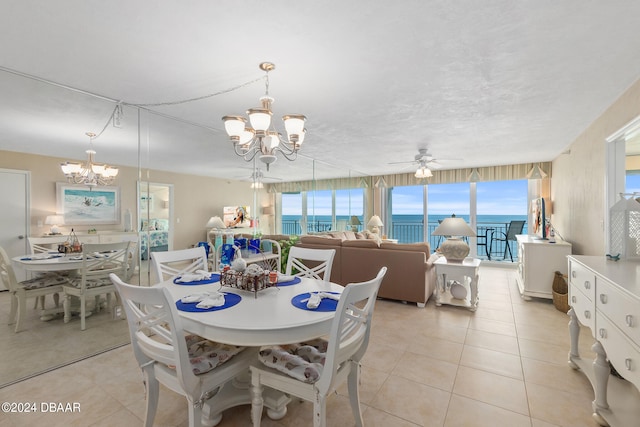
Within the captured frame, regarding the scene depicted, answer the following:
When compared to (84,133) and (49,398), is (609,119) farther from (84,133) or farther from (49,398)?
(84,133)

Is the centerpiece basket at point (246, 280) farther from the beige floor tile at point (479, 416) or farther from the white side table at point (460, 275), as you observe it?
the white side table at point (460, 275)

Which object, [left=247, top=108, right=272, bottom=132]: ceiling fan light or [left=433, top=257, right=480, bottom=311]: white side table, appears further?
[left=433, top=257, right=480, bottom=311]: white side table

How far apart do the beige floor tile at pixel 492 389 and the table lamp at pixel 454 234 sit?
1853 mm

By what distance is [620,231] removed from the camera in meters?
2.05

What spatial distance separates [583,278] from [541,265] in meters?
2.48

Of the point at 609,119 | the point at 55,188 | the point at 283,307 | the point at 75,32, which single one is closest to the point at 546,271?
the point at 609,119

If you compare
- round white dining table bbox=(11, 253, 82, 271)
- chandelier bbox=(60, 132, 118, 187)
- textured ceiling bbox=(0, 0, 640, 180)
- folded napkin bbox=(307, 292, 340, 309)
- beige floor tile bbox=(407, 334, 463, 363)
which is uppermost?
textured ceiling bbox=(0, 0, 640, 180)

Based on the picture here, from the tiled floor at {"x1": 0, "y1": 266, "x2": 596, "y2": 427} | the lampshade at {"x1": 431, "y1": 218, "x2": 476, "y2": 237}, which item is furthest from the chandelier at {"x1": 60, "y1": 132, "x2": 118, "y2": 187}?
the lampshade at {"x1": 431, "y1": 218, "x2": 476, "y2": 237}

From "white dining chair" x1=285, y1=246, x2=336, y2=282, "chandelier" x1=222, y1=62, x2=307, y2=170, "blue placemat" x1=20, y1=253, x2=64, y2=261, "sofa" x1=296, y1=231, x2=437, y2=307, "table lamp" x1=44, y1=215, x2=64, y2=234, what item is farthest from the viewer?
"table lamp" x1=44, y1=215, x2=64, y2=234

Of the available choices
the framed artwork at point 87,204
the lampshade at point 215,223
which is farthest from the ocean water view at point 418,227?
the framed artwork at point 87,204

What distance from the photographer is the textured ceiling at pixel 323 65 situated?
1537 millimetres

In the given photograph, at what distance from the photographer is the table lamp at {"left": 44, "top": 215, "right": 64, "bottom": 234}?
4.15 meters

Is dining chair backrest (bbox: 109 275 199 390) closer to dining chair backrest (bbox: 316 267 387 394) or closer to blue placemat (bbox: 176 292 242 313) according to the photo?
blue placemat (bbox: 176 292 242 313)

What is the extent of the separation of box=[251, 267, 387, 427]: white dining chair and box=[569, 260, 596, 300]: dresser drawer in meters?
1.37
